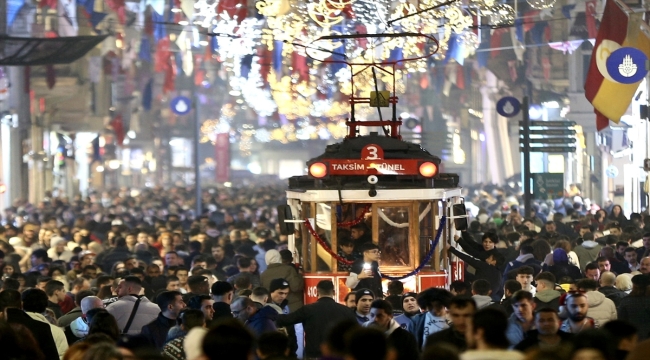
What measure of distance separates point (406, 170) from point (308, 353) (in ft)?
17.0

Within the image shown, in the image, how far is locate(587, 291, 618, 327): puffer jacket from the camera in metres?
13.4

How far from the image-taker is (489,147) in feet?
228

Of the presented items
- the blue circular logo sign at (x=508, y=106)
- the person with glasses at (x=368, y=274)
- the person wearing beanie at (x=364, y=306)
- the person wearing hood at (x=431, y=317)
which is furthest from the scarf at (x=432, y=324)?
the blue circular logo sign at (x=508, y=106)

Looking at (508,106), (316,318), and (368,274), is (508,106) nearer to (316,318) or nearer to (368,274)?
(368,274)

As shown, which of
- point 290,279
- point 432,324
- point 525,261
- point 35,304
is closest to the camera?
point 35,304

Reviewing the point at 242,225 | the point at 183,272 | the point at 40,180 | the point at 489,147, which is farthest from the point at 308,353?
the point at 489,147

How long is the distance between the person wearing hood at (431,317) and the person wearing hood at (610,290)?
2.81 m

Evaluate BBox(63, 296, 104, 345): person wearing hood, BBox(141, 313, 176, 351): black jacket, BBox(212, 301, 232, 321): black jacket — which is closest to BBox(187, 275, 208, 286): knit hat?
BBox(212, 301, 232, 321): black jacket

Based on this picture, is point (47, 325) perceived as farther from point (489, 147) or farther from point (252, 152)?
point (252, 152)

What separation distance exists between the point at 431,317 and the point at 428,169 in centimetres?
572

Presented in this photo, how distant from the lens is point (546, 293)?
13.5 m

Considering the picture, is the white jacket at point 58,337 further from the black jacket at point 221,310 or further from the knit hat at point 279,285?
the knit hat at point 279,285

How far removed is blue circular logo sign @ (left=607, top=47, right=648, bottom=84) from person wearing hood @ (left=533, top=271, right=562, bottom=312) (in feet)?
37.8

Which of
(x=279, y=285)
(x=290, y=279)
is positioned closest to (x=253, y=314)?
(x=279, y=285)
